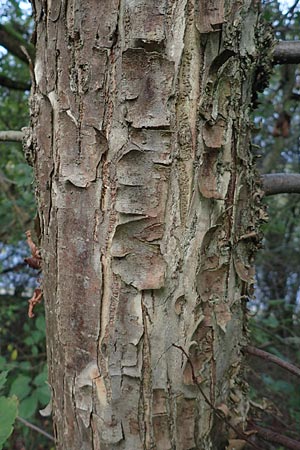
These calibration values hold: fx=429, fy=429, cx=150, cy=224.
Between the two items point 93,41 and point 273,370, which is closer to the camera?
point 93,41

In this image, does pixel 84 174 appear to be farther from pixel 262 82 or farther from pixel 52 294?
pixel 262 82

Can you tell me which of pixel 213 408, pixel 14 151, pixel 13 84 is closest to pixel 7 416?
pixel 213 408

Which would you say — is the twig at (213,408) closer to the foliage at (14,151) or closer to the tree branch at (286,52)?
the tree branch at (286,52)

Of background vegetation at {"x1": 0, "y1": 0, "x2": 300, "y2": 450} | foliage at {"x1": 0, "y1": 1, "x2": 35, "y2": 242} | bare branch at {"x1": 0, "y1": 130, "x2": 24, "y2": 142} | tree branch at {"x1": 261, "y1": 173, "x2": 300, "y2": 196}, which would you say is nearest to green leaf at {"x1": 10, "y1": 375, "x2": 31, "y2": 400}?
background vegetation at {"x1": 0, "y1": 0, "x2": 300, "y2": 450}

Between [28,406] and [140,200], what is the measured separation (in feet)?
3.41

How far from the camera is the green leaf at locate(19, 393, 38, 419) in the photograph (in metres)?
1.36

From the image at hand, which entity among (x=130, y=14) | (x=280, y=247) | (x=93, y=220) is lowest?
(x=280, y=247)

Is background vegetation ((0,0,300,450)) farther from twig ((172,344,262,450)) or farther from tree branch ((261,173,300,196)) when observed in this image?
tree branch ((261,173,300,196))

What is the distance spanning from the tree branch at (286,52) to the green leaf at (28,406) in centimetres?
121

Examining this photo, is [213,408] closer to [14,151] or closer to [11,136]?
[11,136]

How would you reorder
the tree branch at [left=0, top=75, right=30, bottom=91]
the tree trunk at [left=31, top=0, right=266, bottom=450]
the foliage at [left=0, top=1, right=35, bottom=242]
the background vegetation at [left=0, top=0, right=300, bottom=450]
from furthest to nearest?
the tree branch at [left=0, top=75, right=30, bottom=91] → the foliage at [left=0, top=1, right=35, bottom=242] → the background vegetation at [left=0, top=0, right=300, bottom=450] → the tree trunk at [left=31, top=0, right=266, bottom=450]

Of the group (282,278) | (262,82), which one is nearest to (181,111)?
(262,82)

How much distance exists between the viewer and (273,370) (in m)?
2.62

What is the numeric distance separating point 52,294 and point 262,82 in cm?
54
